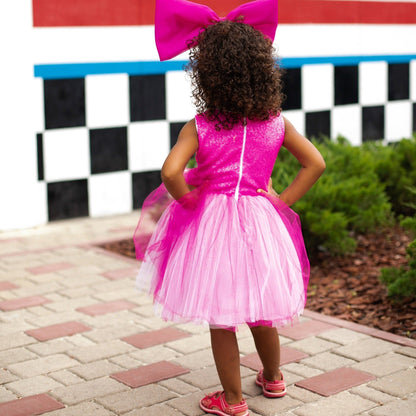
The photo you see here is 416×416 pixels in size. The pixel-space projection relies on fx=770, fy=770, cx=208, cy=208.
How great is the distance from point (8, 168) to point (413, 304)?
103 inches

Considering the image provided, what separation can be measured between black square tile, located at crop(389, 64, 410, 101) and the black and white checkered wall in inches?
31.5

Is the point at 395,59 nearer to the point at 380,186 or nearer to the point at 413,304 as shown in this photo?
the point at 380,186

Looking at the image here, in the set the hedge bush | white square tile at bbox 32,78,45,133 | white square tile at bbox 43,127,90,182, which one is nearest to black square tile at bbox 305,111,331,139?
white square tile at bbox 43,127,90,182

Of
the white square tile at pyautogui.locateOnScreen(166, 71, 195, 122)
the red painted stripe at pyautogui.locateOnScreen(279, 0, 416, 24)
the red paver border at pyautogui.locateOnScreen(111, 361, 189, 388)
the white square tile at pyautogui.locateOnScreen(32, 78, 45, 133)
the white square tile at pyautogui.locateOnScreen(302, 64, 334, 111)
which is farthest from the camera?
the white square tile at pyautogui.locateOnScreen(302, 64, 334, 111)

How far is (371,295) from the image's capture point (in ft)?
11.8

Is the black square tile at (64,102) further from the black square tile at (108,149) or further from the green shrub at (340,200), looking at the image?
the green shrub at (340,200)

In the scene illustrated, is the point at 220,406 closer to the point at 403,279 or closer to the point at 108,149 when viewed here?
the point at 403,279

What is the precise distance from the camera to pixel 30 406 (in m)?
2.51

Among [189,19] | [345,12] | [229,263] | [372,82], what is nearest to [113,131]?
[345,12]

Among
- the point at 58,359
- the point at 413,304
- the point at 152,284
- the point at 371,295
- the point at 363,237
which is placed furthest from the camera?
the point at 363,237

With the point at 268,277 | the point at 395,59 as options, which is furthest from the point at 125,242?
the point at 395,59

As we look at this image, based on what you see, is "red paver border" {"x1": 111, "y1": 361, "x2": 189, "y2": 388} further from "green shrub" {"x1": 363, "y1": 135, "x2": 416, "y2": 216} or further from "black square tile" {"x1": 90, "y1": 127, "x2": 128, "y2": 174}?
"black square tile" {"x1": 90, "y1": 127, "x2": 128, "y2": 174}

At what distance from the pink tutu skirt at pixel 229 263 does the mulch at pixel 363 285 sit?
3.00ft

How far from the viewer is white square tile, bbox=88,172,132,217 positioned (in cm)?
515
